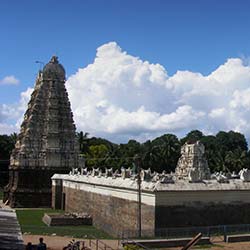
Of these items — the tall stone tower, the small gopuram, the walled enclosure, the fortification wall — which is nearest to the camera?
the walled enclosure

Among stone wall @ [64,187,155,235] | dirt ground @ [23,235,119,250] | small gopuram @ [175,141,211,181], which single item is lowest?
dirt ground @ [23,235,119,250]

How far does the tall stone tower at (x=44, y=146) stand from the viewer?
185 feet

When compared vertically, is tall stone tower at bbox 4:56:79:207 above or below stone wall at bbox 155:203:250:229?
above

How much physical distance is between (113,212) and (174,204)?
22.6 feet

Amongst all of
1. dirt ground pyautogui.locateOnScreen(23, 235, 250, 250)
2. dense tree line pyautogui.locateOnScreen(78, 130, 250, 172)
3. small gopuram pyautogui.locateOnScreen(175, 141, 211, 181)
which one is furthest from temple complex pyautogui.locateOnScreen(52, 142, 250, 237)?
dense tree line pyautogui.locateOnScreen(78, 130, 250, 172)

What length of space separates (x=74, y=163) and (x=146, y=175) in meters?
32.1

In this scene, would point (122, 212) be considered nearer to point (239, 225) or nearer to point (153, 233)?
point (153, 233)

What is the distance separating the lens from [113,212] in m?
31.3

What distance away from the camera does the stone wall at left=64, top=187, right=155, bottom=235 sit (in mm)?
26153

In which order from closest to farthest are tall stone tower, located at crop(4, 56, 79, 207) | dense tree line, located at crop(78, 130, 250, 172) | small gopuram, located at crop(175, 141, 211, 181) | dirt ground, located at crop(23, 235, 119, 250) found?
1. dirt ground, located at crop(23, 235, 119, 250)
2. small gopuram, located at crop(175, 141, 211, 181)
3. tall stone tower, located at crop(4, 56, 79, 207)
4. dense tree line, located at crop(78, 130, 250, 172)

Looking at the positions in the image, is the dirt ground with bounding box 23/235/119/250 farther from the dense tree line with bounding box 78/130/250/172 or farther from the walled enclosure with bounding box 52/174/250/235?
the dense tree line with bounding box 78/130/250/172

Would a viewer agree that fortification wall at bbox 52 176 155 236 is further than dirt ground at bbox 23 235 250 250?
Yes

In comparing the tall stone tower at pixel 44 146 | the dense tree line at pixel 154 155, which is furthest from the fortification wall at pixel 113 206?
the dense tree line at pixel 154 155

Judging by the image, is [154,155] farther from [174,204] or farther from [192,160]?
[174,204]
